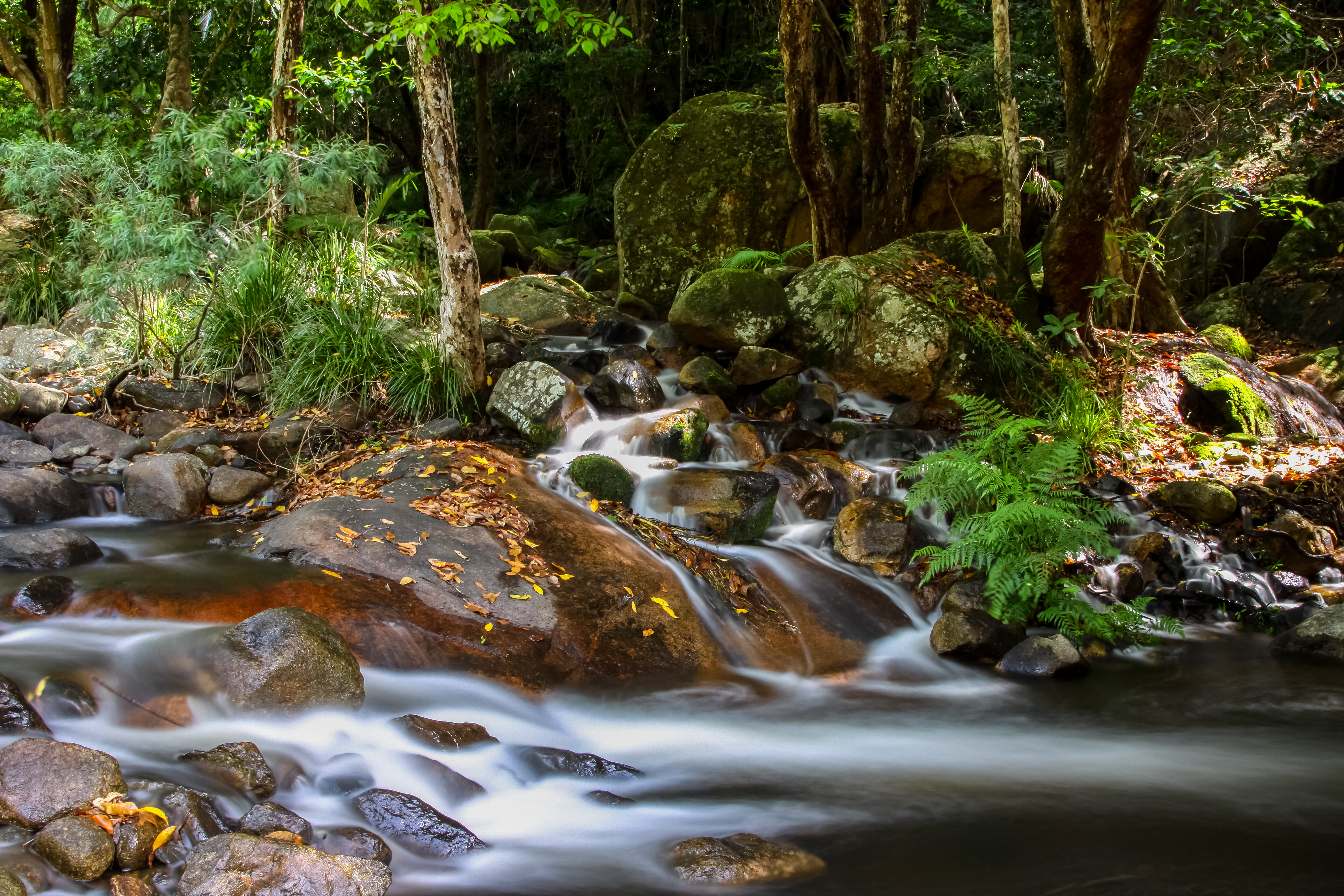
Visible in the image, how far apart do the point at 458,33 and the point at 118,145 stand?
6.11 meters

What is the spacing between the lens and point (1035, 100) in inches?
538

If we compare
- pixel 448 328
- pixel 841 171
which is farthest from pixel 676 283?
pixel 448 328

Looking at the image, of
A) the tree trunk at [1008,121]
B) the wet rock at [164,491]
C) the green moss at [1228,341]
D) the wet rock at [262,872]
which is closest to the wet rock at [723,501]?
the wet rock at [164,491]

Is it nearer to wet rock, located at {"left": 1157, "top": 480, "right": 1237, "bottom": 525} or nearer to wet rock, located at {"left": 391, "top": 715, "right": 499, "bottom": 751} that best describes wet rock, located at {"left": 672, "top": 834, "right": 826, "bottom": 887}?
wet rock, located at {"left": 391, "top": 715, "right": 499, "bottom": 751}

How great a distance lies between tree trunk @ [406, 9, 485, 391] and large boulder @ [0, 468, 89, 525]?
9.99 ft

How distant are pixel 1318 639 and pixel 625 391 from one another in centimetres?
582

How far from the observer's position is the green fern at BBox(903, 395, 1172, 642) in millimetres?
6559

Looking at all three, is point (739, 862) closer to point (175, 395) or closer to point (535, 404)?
point (535, 404)

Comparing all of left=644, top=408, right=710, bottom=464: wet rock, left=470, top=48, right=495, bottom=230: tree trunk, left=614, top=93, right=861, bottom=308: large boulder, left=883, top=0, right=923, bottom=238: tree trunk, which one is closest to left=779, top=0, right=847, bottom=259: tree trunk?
left=883, top=0, right=923, bottom=238: tree trunk

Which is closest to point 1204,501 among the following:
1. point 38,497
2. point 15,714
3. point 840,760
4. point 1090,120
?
point 1090,120

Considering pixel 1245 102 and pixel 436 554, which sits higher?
pixel 1245 102

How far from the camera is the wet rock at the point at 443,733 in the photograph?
4508mm

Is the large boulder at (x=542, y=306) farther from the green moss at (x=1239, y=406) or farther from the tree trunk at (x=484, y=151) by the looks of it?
the green moss at (x=1239, y=406)

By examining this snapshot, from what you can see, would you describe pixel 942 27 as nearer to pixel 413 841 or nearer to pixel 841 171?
pixel 841 171
